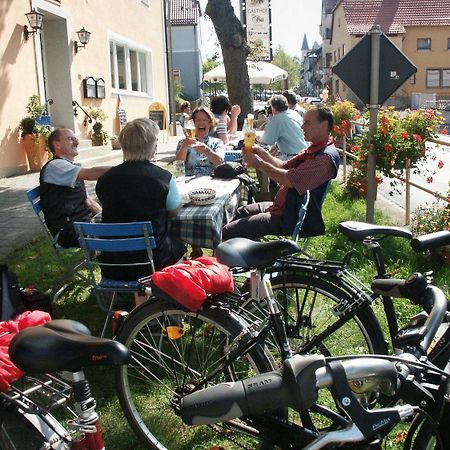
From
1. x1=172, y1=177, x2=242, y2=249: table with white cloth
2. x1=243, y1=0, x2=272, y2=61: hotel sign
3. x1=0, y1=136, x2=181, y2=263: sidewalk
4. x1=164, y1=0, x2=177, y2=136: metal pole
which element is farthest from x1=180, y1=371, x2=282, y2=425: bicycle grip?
x1=164, y1=0, x2=177, y2=136: metal pole

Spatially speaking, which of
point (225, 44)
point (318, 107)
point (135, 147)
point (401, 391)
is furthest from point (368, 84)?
point (225, 44)

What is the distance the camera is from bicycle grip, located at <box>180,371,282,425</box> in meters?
1.27

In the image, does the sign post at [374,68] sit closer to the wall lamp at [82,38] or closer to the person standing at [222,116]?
the person standing at [222,116]

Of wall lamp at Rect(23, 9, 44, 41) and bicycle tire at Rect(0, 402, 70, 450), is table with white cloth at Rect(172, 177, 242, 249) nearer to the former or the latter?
bicycle tire at Rect(0, 402, 70, 450)

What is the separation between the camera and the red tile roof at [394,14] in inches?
2098

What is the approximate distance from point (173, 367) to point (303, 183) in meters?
2.01

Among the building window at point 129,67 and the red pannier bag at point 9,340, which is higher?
the building window at point 129,67

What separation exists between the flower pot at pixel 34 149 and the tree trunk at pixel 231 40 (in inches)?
155

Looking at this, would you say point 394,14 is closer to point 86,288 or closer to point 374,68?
point 374,68

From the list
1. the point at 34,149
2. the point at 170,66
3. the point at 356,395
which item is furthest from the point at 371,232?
the point at 170,66

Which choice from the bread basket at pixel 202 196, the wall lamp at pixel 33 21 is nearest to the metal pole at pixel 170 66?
the wall lamp at pixel 33 21

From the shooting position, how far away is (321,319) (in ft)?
9.78

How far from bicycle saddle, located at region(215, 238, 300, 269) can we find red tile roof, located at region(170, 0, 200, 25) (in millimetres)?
45250

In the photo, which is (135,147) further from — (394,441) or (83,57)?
(83,57)
